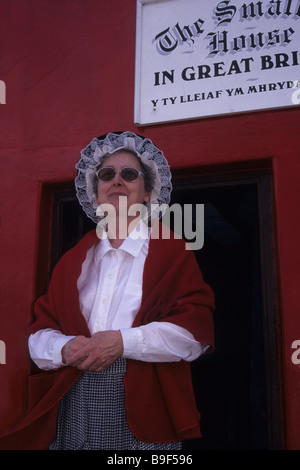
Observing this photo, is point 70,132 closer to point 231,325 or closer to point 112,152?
point 112,152

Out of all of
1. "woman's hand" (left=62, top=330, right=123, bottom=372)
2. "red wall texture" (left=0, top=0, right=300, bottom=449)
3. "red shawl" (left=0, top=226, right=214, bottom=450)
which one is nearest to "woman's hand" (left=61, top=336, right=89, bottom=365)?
"woman's hand" (left=62, top=330, right=123, bottom=372)

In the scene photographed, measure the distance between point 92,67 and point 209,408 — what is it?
11.6 feet

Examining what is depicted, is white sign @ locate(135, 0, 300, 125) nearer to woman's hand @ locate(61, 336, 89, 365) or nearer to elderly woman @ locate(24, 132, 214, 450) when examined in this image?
elderly woman @ locate(24, 132, 214, 450)

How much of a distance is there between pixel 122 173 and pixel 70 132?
0.75m

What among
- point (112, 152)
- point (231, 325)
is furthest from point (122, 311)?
point (231, 325)

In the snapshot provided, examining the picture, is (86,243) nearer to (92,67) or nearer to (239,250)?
(92,67)

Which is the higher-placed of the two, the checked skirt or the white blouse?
the white blouse

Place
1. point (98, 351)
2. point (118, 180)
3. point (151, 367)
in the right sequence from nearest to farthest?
point (98, 351)
point (151, 367)
point (118, 180)

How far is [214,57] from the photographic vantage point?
3.05 metres

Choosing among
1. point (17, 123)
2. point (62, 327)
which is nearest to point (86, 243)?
point (62, 327)

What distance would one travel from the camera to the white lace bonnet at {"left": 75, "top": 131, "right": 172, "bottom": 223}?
2781 millimetres

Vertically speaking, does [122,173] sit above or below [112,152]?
below

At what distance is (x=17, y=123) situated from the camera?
338cm

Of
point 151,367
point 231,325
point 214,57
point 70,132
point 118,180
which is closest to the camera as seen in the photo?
point 151,367
